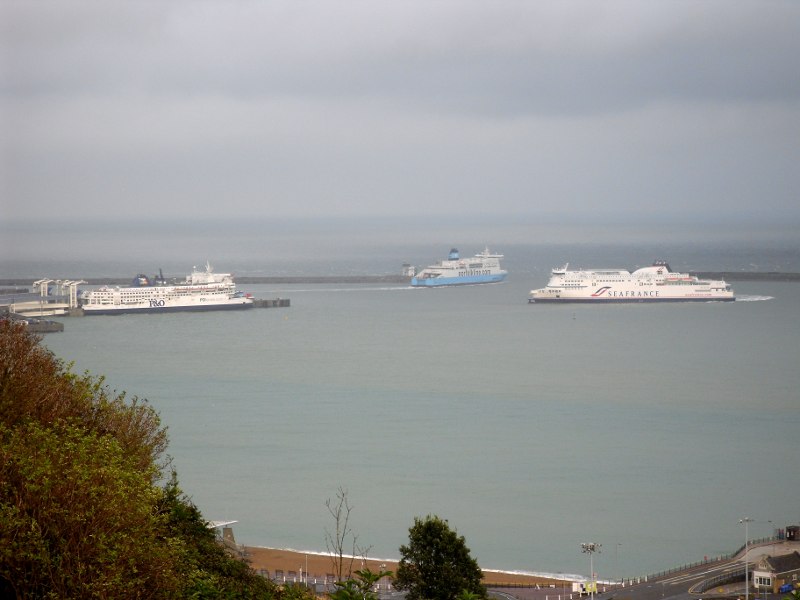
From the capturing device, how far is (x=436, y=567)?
4.17 m

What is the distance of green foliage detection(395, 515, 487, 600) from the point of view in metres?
4.13

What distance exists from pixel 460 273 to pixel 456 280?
313 mm

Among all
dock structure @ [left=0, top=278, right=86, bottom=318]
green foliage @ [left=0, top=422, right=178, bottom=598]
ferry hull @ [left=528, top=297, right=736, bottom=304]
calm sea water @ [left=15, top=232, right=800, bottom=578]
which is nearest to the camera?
green foliage @ [left=0, top=422, right=178, bottom=598]

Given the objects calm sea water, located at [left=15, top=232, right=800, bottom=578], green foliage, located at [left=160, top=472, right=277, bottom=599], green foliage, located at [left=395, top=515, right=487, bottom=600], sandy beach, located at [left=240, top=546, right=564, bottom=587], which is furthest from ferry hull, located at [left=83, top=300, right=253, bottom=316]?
green foliage, located at [left=160, top=472, right=277, bottom=599]

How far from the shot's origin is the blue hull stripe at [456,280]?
92.2 feet

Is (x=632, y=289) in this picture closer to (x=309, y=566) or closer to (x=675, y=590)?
(x=309, y=566)

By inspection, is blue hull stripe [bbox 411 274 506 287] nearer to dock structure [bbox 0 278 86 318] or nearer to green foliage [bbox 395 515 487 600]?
dock structure [bbox 0 278 86 318]

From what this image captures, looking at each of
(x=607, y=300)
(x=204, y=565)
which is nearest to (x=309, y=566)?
(x=204, y=565)

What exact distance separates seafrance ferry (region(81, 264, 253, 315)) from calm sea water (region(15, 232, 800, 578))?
1735 millimetres

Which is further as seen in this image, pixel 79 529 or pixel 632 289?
pixel 632 289

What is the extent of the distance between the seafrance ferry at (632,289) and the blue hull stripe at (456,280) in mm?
4443

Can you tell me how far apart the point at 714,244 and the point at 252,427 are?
137 ft

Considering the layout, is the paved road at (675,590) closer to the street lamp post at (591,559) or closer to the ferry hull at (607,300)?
the street lamp post at (591,559)

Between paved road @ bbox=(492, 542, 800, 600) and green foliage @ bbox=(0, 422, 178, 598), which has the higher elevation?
green foliage @ bbox=(0, 422, 178, 598)
